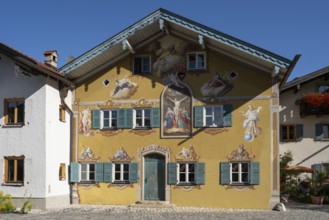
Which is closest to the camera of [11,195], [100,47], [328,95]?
[11,195]

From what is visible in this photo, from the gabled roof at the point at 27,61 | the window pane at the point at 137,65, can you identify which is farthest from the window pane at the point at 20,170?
the window pane at the point at 137,65

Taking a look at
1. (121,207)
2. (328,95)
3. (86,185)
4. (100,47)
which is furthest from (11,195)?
(328,95)

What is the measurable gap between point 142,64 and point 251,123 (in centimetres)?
540

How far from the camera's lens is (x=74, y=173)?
777 inches

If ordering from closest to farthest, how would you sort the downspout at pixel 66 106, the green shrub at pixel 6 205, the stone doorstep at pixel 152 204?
the green shrub at pixel 6 205 < the stone doorstep at pixel 152 204 < the downspout at pixel 66 106

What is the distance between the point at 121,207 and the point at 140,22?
7.75 meters

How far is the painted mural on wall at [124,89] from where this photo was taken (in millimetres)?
19723

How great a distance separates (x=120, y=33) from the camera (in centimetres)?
1905

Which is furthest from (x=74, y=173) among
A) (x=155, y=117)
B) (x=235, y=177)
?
(x=235, y=177)

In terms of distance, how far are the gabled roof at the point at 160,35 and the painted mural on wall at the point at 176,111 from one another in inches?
91.5

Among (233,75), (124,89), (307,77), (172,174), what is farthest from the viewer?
(307,77)

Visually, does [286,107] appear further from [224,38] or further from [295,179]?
[224,38]

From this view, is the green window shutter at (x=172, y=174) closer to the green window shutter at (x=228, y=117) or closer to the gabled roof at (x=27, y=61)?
the green window shutter at (x=228, y=117)

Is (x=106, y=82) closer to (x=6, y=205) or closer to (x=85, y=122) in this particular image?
(x=85, y=122)
